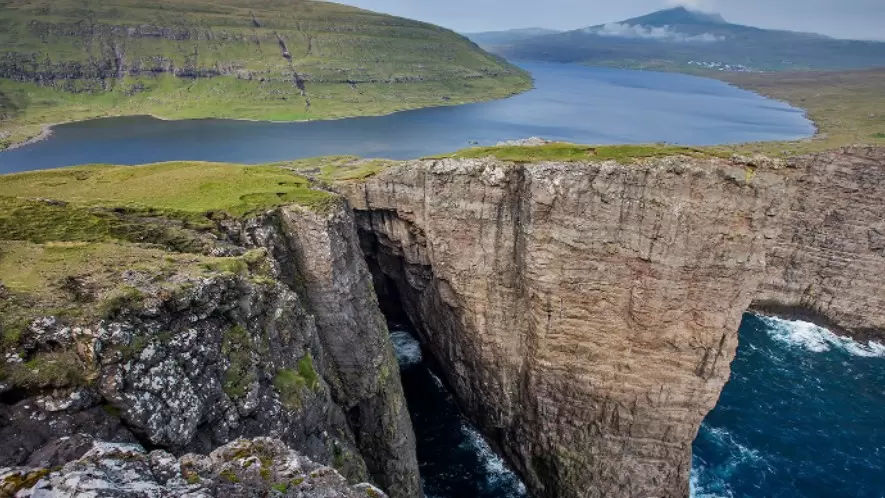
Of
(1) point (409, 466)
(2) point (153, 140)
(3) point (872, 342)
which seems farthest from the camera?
(2) point (153, 140)

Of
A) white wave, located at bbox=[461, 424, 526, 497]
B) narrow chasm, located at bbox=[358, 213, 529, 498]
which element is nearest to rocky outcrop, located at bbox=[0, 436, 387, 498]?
narrow chasm, located at bbox=[358, 213, 529, 498]

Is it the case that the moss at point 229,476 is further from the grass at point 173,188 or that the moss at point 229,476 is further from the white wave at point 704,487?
the white wave at point 704,487

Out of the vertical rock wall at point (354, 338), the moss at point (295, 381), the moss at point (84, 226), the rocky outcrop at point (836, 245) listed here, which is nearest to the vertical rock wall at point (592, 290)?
the vertical rock wall at point (354, 338)

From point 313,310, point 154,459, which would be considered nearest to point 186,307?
point 154,459

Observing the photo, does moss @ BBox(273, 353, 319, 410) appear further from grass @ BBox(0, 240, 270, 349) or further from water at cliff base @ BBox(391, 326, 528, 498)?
water at cliff base @ BBox(391, 326, 528, 498)

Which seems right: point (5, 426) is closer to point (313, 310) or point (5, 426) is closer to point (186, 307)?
point (186, 307)

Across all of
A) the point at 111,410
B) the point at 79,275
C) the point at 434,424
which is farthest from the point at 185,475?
the point at 434,424
